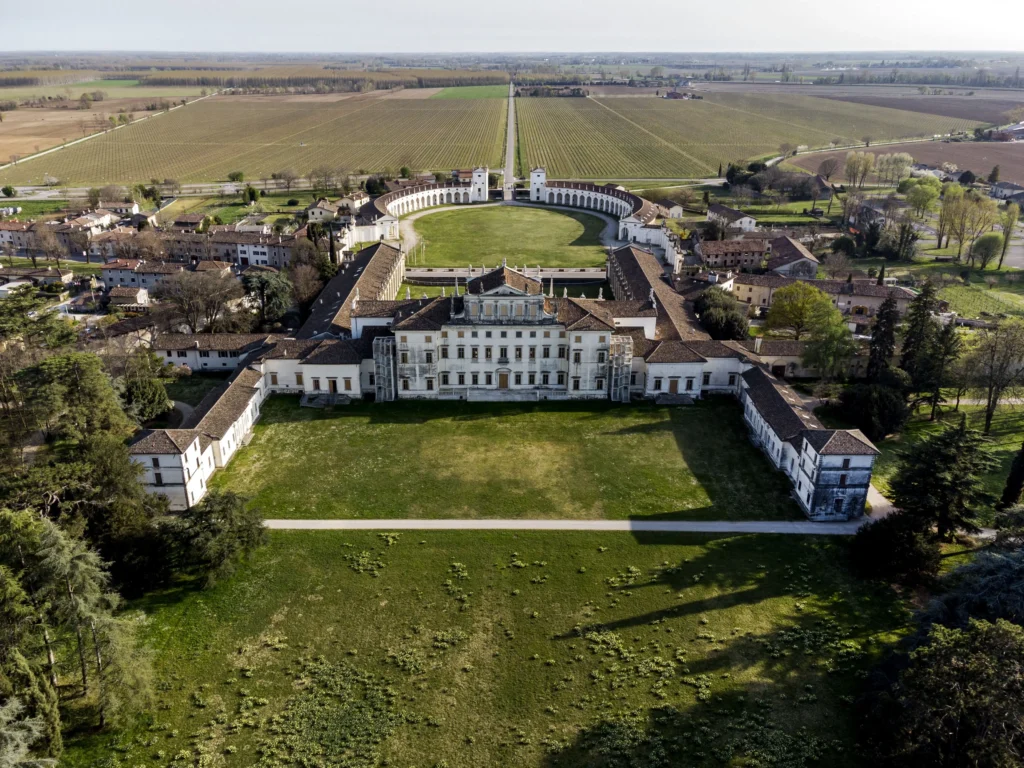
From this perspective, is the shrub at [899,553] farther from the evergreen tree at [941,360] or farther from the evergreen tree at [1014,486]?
the evergreen tree at [941,360]

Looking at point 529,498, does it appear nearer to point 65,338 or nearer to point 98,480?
point 98,480

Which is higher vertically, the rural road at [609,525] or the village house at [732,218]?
the village house at [732,218]

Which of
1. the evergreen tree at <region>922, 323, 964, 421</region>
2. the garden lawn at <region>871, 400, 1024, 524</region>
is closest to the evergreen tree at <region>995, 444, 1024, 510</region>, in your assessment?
the garden lawn at <region>871, 400, 1024, 524</region>

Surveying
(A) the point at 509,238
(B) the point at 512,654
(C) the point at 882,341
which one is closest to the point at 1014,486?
(C) the point at 882,341

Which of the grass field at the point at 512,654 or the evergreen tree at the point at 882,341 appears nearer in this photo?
the grass field at the point at 512,654

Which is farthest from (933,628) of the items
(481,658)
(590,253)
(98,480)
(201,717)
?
(590,253)

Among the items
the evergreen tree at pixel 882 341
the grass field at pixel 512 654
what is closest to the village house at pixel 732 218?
the evergreen tree at pixel 882 341
